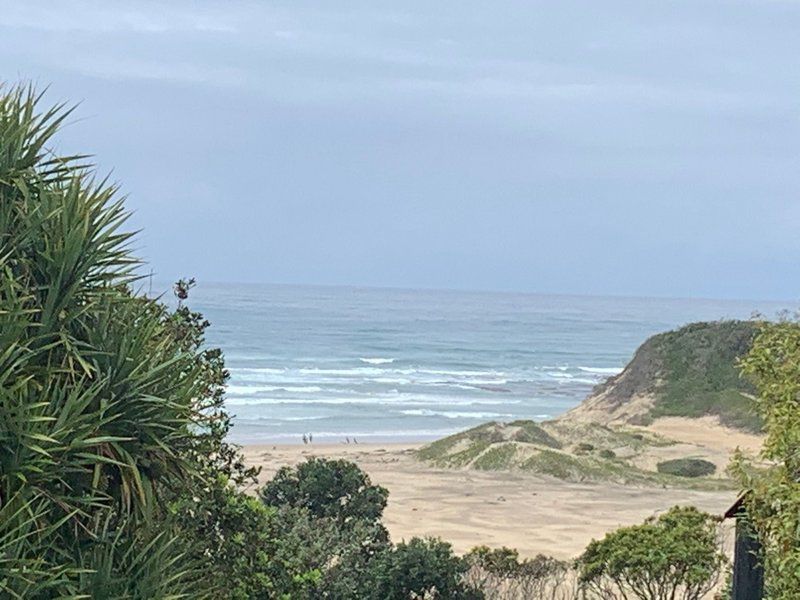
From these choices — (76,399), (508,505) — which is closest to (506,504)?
(508,505)

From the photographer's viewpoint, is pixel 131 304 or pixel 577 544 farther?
pixel 577 544

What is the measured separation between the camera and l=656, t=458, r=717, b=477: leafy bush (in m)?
34.1

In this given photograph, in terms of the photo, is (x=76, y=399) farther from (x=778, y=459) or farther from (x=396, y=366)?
(x=396, y=366)

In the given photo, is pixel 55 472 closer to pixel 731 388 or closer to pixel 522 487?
pixel 522 487

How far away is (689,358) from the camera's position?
5122 cm

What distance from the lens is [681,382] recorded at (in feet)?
162

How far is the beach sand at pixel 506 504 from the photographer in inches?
990

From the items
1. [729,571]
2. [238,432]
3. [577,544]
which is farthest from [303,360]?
[729,571]

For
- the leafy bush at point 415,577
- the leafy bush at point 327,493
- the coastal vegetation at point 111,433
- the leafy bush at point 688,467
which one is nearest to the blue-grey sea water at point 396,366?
the leafy bush at point 415,577

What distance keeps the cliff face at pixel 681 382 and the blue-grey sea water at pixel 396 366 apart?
6.62 metres

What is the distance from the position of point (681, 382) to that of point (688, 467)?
1530 centimetres

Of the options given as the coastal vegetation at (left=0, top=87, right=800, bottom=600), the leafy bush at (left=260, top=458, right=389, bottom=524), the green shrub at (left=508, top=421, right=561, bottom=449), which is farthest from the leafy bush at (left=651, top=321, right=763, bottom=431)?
the coastal vegetation at (left=0, top=87, right=800, bottom=600)

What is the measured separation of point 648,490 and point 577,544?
7.62 metres

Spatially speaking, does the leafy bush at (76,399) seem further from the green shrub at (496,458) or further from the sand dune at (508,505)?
the green shrub at (496,458)
